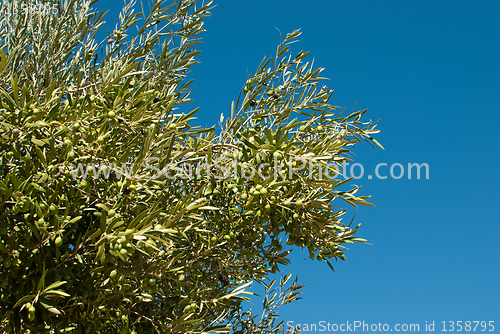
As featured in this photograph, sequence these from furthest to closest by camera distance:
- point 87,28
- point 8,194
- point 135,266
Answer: point 87,28 → point 135,266 → point 8,194

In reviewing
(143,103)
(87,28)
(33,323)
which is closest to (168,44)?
(87,28)

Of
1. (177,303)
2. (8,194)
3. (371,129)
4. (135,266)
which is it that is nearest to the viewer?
(8,194)

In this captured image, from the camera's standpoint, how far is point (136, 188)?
269cm

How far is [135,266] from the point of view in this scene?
8.85 ft

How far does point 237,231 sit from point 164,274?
72 centimetres

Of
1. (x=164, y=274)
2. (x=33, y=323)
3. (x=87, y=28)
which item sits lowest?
(x=33, y=323)

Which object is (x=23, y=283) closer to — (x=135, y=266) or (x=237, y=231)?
(x=135, y=266)

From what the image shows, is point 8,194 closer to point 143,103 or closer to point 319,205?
point 143,103

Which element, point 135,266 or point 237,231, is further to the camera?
point 237,231

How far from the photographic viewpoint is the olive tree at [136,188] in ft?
8.77

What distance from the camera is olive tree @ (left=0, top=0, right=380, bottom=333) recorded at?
2.67m

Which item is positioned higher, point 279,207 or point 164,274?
point 279,207

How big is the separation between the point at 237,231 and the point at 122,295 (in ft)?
3.23

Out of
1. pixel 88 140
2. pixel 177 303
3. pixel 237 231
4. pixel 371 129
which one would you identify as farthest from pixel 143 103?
pixel 371 129
